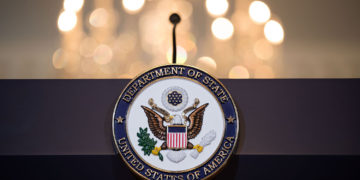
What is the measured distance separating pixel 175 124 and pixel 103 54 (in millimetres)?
566

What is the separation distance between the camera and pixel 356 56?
5.94 ft

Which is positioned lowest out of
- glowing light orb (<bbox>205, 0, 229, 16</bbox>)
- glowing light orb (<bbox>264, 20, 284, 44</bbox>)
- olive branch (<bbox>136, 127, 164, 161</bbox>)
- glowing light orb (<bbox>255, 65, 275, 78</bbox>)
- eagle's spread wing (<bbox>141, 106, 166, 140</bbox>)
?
olive branch (<bbox>136, 127, 164, 161</bbox>)

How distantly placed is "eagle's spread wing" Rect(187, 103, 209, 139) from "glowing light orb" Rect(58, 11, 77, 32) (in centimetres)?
76

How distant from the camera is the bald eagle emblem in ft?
4.74

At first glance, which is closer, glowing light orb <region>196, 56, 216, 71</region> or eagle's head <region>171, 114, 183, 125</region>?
eagle's head <region>171, 114, 183, 125</region>

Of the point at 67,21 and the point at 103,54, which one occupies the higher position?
the point at 67,21

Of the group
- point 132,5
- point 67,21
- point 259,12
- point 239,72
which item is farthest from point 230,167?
point 67,21

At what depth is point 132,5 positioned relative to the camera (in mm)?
1855

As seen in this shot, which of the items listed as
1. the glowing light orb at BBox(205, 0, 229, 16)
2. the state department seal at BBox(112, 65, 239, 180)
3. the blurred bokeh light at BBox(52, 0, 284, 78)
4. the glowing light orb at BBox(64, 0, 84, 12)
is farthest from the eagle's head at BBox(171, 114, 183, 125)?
the glowing light orb at BBox(64, 0, 84, 12)

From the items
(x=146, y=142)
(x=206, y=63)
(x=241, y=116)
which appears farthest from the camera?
(x=206, y=63)

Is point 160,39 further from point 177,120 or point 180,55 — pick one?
point 177,120

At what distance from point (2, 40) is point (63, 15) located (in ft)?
0.97

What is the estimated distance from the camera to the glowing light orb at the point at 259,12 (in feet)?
6.11

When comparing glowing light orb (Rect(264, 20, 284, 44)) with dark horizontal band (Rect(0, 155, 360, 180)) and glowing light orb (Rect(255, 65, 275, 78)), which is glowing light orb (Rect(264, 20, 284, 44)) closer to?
glowing light orb (Rect(255, 65, 275, 78))
